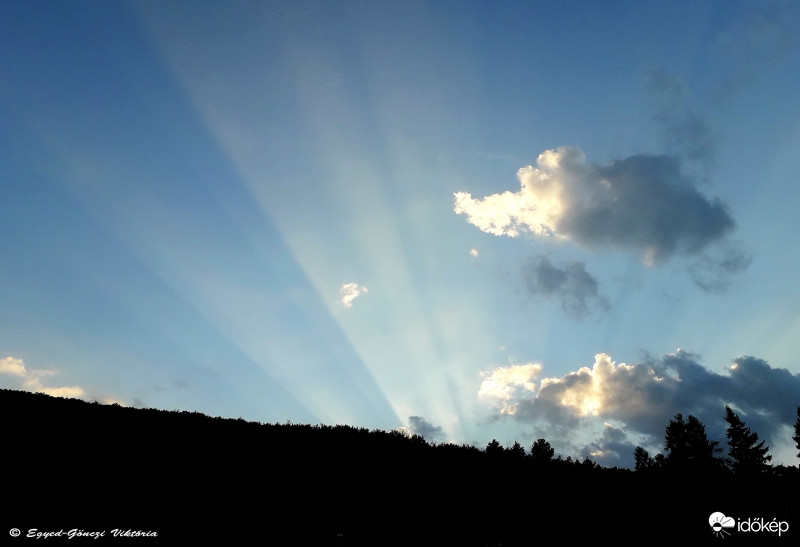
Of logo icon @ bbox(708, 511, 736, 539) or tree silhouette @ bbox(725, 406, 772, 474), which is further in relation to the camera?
tree silhouette @ bbox(725, 406, 772, 474)

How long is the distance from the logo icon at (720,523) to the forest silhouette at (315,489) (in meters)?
0.18

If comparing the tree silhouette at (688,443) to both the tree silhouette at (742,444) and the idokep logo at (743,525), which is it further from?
the idokep logo at (743,525)

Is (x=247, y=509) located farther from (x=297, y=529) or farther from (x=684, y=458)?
(x=684, y=458)

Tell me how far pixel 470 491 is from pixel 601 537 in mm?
4132

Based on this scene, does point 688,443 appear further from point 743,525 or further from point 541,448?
point 743,525

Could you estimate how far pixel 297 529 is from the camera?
11.2 m

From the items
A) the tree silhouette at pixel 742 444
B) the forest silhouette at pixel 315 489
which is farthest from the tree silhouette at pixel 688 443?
the forest silhouette at pixel 315 489

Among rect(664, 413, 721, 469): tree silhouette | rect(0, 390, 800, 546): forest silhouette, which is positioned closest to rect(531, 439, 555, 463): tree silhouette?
rect(664, 413, 721, 469): tree silhouette

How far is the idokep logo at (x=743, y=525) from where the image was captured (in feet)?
41.4

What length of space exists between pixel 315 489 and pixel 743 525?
13398 mm

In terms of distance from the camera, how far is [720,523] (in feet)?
43.1

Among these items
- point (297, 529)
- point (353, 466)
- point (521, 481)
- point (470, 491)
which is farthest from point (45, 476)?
point (521, 481)

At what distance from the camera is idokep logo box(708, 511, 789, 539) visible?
41.4ft

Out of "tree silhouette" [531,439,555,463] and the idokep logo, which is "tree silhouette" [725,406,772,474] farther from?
the idokep logo
